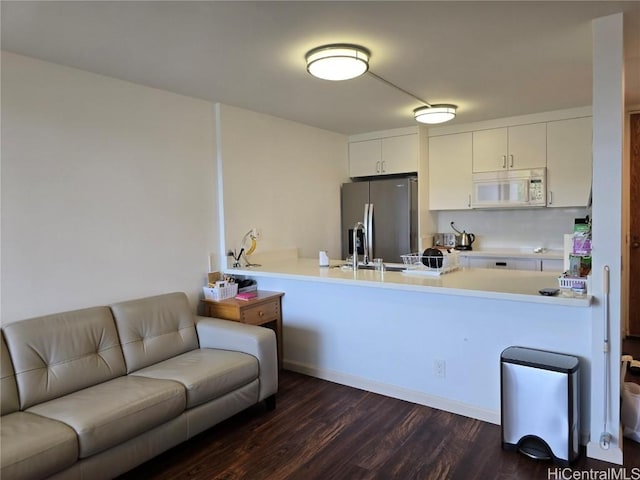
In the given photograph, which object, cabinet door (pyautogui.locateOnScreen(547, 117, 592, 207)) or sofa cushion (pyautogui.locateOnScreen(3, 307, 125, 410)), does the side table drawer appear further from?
cabinet door (pyautogui.locateOnScreen(547, 117, 592, 207))

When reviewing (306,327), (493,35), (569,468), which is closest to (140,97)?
(306,327)

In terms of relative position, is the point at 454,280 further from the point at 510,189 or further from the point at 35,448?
the point at 35,448

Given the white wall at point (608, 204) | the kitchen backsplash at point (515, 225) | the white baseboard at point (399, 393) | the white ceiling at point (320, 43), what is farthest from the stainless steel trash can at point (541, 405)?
the kitchen backsplash at point (515, 225)

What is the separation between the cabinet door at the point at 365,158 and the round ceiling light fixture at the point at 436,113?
3.96ft

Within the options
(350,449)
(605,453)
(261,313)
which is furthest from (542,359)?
(261,313)

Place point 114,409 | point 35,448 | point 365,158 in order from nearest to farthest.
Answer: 1. point 35,448
2. point 114,409
3. point 365,158

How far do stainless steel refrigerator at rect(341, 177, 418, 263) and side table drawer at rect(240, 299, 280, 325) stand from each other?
4.58 ft

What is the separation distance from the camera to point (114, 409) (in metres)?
2.10

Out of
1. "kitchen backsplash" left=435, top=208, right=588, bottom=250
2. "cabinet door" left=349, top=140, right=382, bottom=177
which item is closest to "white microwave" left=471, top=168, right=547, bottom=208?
"kitchen backsplash" left=435, top=208, right=588, bottom=250

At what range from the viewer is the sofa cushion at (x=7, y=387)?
84.8 inches

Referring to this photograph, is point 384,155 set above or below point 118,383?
above

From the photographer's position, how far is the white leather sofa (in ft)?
6.37

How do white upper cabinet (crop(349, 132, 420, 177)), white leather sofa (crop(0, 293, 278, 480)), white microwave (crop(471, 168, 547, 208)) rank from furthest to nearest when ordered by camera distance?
white upper cabinet (crop(349, 132, 420, 177)), white microwave (crop(471, 168, 547, 208)), white leather sofa (crop(0, 293, 278, 480))

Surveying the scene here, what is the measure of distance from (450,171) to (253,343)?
3.23 meters
